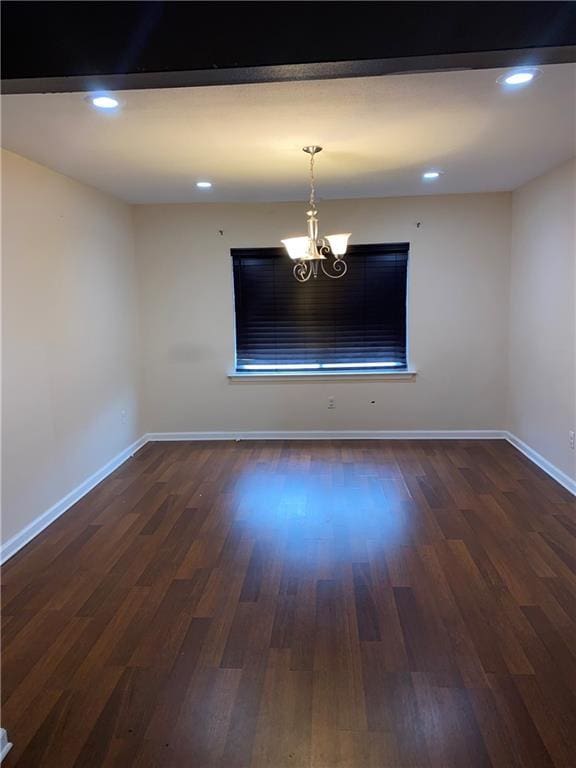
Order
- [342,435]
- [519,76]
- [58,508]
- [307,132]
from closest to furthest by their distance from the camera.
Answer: [519,76], [307,132], [58,508], [342,435]

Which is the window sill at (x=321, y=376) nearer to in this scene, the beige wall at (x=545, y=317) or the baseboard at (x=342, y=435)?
the baseboard at (x=342, y=435)

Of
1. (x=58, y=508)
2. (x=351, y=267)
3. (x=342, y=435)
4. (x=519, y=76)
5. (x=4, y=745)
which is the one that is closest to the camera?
(x=4, y=745)

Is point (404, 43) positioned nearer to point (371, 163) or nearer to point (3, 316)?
point (371, 163)

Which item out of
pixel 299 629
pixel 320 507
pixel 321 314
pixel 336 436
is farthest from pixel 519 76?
pixel 336 436

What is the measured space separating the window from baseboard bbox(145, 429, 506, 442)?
675mm

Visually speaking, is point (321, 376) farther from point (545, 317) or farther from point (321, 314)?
point (545, 317)

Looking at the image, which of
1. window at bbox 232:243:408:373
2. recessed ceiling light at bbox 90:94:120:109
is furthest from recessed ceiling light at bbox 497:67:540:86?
window at bbox 232:243:408:373

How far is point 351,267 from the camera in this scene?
541 centimetres

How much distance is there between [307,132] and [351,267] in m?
2.52

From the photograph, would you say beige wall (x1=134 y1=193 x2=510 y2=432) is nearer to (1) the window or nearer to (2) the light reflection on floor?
(1) the window

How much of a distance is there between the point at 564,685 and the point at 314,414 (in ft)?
12.2

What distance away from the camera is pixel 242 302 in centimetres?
552

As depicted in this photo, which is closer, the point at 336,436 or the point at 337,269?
the point at 337,269

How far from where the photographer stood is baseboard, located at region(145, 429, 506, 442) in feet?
18.0
